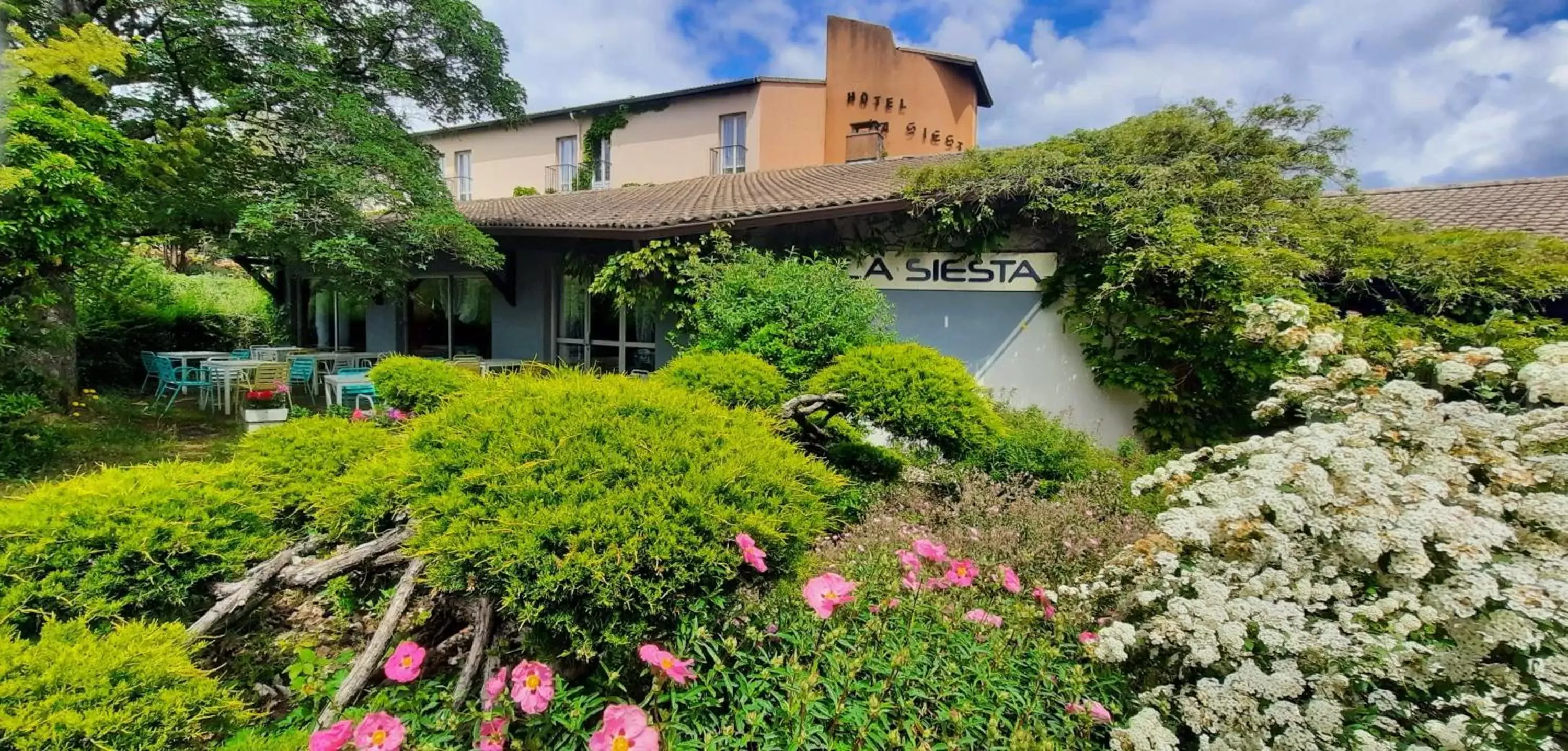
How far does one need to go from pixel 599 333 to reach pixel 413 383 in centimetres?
479

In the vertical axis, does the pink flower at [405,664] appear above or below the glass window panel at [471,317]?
below

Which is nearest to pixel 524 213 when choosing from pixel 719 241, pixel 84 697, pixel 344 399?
pixel 344 399

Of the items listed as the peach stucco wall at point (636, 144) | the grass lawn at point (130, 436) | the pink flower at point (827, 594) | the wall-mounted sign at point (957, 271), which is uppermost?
the peach stucco wall at point (636, 144)

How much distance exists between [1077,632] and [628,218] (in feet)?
24.7

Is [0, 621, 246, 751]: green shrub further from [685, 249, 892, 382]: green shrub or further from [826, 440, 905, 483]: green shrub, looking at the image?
[685, 249, 892, 382]: green shrub

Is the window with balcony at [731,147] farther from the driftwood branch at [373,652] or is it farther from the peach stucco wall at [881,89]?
the driftwood branch at [373,652]

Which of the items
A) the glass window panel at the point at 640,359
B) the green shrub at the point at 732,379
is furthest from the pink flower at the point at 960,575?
the glass window panel at the point at 640,359

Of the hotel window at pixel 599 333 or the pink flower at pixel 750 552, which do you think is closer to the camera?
the pink flower at pixel 750 552

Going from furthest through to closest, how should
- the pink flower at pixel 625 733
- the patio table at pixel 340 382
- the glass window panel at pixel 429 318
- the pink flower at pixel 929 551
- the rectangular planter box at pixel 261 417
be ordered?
the glass window panel at pixel 429 318, the patio table at pixel 340 382, the rectangular planter box at pixel 261 417, the pink flower at pixel 929 551, the pink flower at pixel 625 733

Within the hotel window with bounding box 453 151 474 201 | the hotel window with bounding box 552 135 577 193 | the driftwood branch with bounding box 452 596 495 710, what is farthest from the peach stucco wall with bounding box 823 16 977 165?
the driftwood branch with bounding box 452 596 495 710

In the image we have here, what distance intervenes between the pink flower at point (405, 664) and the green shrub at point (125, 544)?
0.95 meters

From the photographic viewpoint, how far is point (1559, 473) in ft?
7.23

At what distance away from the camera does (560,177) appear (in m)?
21.0

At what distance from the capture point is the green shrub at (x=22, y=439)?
17.5ft
